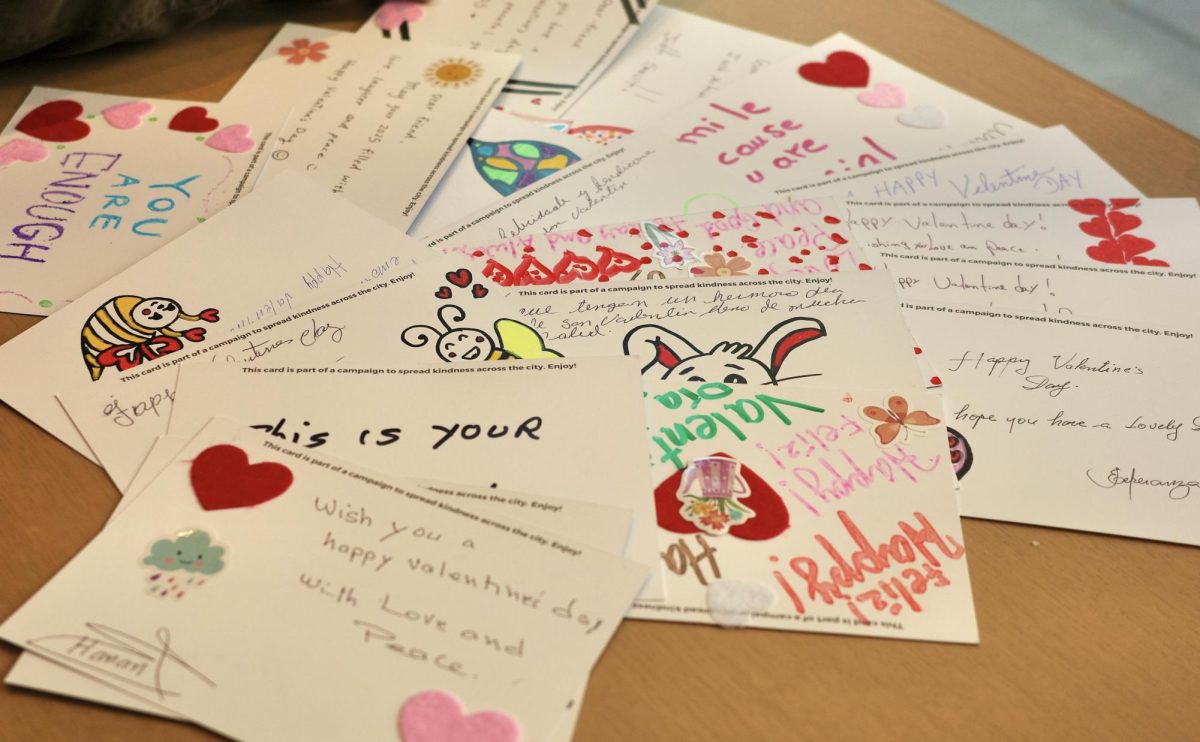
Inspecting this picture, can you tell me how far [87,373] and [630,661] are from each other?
37 centimetres

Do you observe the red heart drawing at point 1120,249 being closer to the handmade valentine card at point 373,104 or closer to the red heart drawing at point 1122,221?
the red heart drawing at point 1122,221

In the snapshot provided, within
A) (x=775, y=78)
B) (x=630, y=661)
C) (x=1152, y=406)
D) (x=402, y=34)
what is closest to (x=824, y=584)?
(x=630, y=661)

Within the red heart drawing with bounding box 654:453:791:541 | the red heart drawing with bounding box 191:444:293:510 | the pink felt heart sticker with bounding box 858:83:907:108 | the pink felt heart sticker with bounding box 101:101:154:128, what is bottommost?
the red heart drawing with bounding box 191:444:293:510

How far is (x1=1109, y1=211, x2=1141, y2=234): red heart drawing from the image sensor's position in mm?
814

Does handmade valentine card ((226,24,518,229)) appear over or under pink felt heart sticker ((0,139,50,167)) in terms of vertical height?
over

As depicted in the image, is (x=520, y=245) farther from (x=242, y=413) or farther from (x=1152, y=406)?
(x=1152, y=406)

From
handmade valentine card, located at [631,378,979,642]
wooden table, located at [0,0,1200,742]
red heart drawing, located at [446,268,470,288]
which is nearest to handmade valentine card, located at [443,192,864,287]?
red heart drawing, located at [446,268,470,288]

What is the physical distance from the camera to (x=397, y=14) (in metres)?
0.97

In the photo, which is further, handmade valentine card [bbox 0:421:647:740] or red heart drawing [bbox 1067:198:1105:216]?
red heart drawing [bbox 1067:198:1105:216]

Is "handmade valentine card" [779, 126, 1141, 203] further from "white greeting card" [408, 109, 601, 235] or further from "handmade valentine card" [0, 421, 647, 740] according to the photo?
"handmade valentine card" [0, 421, 647, 740]

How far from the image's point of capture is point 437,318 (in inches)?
27.0

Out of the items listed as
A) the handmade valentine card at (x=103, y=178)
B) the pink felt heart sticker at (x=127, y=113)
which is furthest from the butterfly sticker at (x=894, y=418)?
the pink felt heart sticker at (x=127, y=113)

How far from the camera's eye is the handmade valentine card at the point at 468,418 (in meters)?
0.60

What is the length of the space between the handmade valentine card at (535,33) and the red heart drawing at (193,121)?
0.17m
